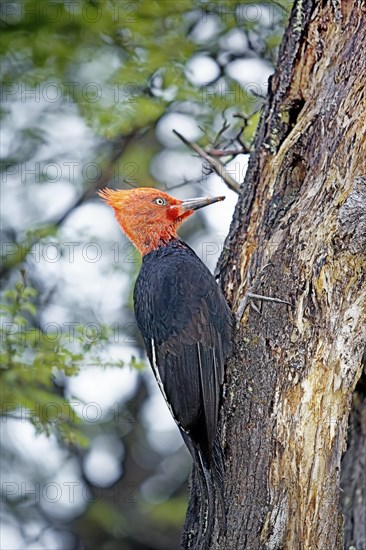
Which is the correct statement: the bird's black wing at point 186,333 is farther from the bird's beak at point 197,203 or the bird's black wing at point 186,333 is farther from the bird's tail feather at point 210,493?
the bird's beak at point 197,203

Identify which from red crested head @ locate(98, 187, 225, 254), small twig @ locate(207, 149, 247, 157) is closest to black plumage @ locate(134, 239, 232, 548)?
red crested head @ locate(98, 187, 225, 254)

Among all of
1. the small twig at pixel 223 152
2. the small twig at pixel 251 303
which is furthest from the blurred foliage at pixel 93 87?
the small twig at pixel 251 303

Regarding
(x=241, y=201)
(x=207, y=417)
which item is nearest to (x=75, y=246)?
(x=241, y=201)

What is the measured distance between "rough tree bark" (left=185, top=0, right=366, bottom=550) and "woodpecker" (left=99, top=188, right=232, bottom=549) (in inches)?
3.1

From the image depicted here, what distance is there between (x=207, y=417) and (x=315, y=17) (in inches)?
81.6

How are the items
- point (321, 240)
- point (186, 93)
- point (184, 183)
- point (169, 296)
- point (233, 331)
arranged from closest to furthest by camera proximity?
A: 1. point (321, 240)
2. point (233, 331)
3. point (169, 296)
4. point (184, 183)
5. point (186, 93)

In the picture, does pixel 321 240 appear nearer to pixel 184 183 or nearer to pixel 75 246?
pixel 184 183

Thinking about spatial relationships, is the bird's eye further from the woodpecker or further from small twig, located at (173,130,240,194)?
small twig, located at (173,130,240,194)

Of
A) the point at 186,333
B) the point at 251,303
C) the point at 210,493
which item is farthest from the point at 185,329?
the point at 210,493

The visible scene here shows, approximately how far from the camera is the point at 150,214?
4.57 m

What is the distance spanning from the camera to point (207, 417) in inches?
137

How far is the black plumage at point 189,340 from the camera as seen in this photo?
3.51 m

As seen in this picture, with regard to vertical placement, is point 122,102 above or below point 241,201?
above

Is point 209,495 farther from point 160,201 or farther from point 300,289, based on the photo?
point 160,201
